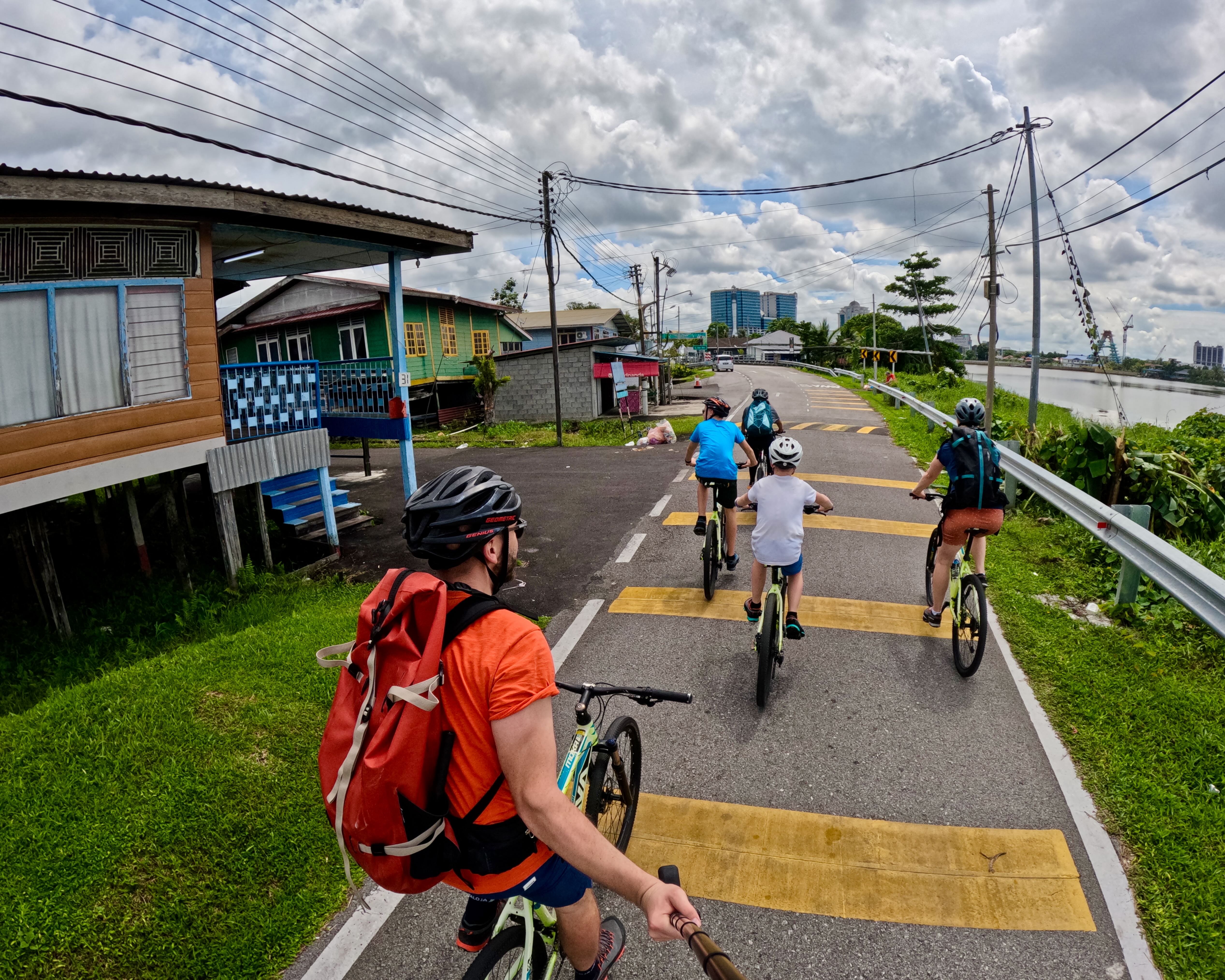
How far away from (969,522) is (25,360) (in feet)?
27.9

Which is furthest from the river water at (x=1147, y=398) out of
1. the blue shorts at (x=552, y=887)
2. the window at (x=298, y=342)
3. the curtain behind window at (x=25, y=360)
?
the window at (x=298, y=342)

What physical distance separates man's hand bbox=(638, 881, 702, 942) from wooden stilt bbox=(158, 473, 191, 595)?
8.37m

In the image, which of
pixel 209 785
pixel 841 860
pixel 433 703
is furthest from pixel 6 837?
pixel 841 860

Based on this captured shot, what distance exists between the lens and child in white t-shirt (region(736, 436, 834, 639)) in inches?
215

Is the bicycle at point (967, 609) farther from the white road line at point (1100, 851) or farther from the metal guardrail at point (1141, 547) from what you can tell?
the metal guardrail at point (1141, 547)

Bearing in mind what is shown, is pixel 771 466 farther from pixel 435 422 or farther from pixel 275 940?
pixel 435 422

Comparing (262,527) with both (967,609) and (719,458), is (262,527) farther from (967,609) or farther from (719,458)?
(967,609)

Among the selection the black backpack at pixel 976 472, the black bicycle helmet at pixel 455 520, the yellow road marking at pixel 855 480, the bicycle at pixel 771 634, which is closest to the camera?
the black bicycle helmet at pixel 455 520

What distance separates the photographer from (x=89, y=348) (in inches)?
288

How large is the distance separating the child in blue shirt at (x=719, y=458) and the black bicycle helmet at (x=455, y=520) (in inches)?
207

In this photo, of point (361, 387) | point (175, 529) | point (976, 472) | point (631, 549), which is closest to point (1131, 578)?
point (976, 472)

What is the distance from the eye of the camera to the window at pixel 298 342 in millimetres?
28609

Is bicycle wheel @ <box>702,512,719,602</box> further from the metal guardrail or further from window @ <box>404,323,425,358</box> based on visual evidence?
window @ <box>404,323,425,358</box>

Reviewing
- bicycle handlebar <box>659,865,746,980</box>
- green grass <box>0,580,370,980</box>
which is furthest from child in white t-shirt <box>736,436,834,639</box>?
bicycle handlebar <box>659,865,746,980</box>
